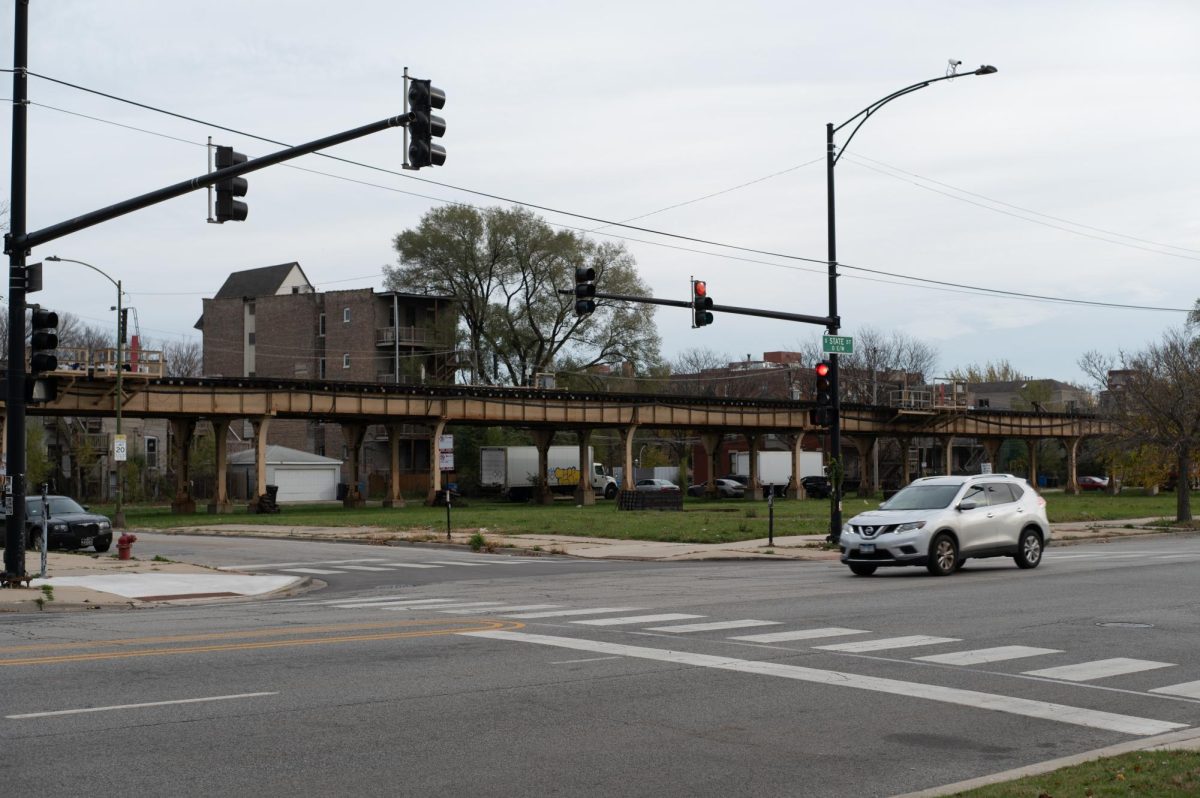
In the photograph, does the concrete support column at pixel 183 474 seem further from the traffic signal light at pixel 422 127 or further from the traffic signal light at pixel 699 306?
the traffic signal light at pixel 422 127

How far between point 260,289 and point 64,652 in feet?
337

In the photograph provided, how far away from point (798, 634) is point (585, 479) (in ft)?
208

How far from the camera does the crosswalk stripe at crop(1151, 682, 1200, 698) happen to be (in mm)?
10484

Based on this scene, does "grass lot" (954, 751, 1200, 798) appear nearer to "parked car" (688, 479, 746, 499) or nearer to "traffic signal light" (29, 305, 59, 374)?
"traffic signal light" (29, 305, 59, 374)

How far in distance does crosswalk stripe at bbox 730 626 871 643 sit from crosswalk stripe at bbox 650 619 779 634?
2.44 feet

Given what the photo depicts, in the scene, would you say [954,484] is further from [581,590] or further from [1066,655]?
[1066,655]

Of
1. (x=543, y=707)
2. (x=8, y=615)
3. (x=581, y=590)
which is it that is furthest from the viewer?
(x=581, y=590)

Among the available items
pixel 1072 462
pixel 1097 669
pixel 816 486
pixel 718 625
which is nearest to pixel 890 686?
pixel 1097 669

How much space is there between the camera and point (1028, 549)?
2391cm

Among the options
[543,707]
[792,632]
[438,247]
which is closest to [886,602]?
[792,632]

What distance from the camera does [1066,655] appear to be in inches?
495

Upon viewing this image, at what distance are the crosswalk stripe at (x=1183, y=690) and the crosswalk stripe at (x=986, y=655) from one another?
5.70ft

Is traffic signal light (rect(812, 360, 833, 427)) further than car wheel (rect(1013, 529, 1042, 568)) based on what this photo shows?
Yes

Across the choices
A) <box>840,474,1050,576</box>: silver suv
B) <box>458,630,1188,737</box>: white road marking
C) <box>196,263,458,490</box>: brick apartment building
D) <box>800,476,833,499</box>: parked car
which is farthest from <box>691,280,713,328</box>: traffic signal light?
<box>196,263,458,490</box>: brick apartment building
